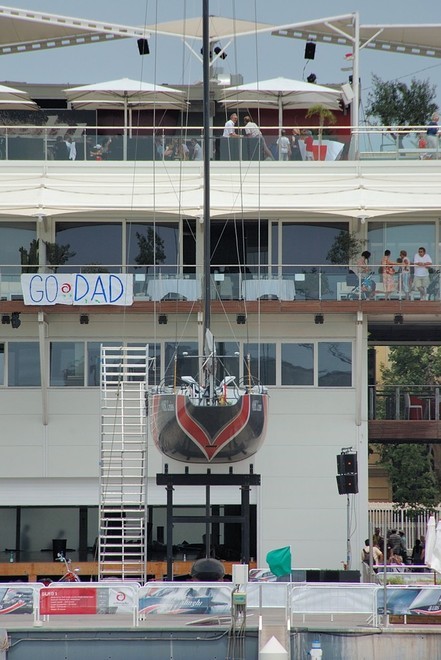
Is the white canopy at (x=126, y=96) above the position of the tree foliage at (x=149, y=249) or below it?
above

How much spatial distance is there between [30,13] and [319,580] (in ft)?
69.2

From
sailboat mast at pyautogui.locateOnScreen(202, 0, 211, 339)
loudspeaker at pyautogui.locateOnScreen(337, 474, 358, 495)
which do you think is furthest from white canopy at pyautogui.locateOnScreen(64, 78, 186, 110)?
loudspeaker at pyautogui.locateOnScreen(337, 474, 358, 495)

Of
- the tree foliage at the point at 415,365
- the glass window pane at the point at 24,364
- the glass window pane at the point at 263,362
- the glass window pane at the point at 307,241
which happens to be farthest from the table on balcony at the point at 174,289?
the tree foliage at the point at 415,365

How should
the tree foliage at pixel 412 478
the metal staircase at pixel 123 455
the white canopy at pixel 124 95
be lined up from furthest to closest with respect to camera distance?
1. the tree foliage at pixel 412 478
2. the white canopy at pixel 124 95
3. the metal staircase at pixel 123 455

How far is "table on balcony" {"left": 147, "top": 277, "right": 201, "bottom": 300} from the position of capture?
128 feet

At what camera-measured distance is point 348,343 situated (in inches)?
1564

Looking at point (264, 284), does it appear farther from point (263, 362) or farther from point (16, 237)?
point (16, 237)

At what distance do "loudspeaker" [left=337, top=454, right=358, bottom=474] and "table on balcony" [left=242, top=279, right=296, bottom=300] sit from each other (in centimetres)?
541

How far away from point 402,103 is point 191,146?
1745 centimetres

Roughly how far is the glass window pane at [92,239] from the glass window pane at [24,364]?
2.85 metres

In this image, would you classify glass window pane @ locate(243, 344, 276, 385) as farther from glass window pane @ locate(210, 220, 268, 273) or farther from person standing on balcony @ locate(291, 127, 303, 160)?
person standing on balcony @ locate(291, 127, 303, 160)

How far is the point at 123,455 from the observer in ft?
125

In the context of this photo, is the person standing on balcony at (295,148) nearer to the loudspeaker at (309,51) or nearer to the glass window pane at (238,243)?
the glass window pane at (238,243)

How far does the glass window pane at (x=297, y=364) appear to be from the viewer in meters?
39.6
